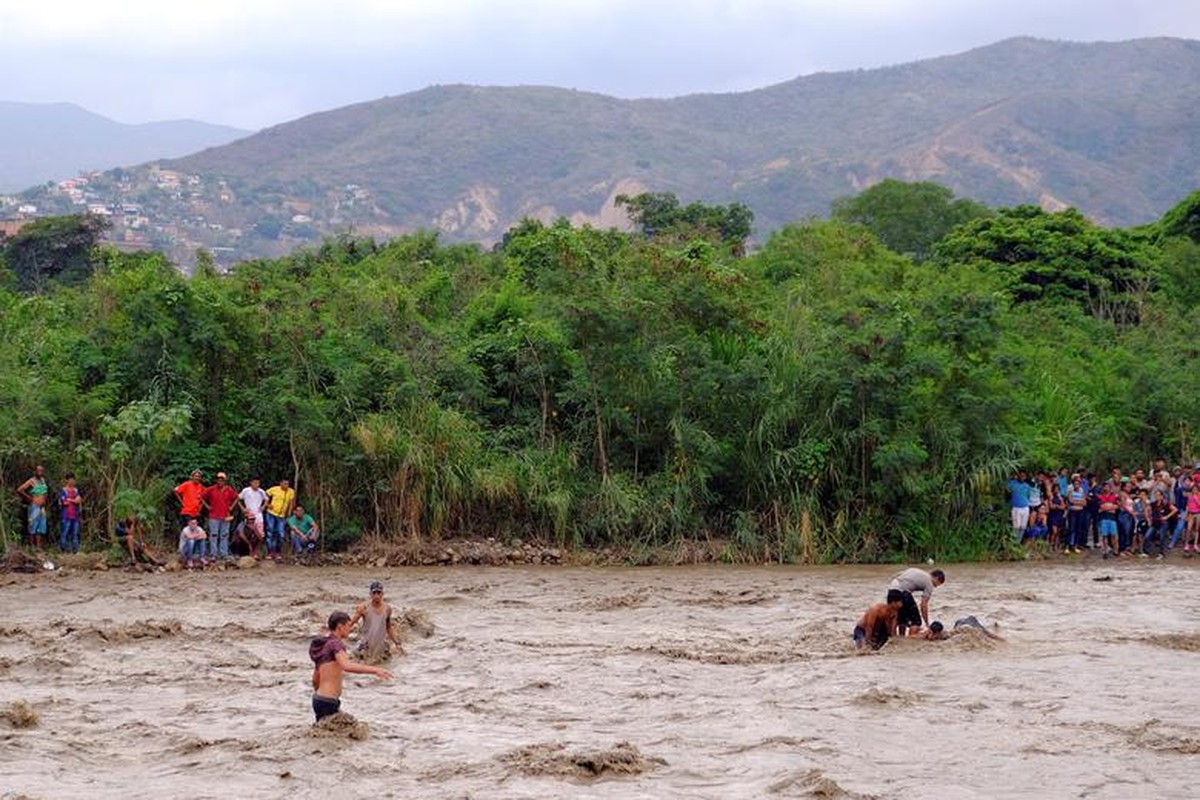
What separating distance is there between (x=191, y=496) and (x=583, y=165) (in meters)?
132

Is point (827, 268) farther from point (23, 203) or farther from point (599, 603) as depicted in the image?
point (23, 203)

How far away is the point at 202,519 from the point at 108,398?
8.29ft

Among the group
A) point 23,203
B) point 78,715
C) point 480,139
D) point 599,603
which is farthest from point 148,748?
point 480,139

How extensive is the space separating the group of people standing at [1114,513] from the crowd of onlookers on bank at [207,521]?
12.0m

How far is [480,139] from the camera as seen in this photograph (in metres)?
158

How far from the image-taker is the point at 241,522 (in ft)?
80.3

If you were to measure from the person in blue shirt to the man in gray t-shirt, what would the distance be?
8.75 m

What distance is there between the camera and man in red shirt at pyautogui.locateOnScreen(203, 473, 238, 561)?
78.1 feet

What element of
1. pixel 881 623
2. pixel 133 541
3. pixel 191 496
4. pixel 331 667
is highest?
pixel 191 496

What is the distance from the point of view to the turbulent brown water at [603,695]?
11.9 meters

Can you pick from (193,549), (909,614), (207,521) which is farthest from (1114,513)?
(193,549)

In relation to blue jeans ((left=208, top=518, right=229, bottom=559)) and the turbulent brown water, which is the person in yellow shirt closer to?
blue jeans ((left=208, top=518, right=229, bottom=559))

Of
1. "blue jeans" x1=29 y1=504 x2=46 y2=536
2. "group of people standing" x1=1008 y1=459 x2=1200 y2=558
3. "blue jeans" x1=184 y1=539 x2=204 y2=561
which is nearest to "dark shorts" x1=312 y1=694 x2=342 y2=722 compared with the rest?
"blue jeans" x1=184 y1=539 x2=204 y2=561

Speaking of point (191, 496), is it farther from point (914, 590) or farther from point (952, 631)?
point (952, 631)
